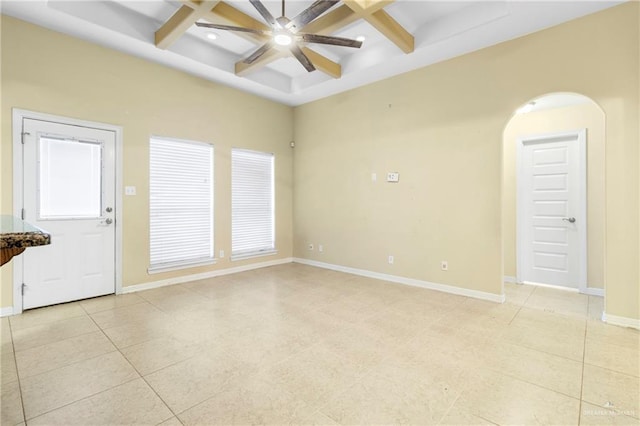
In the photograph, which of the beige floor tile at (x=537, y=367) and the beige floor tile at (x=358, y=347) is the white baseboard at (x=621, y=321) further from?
the beige floor tile at (x=358, y=347)

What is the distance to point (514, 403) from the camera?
1.83 m

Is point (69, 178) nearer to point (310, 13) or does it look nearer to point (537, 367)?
point (310, 13)

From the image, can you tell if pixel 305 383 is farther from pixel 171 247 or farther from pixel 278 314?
pixel 171 247

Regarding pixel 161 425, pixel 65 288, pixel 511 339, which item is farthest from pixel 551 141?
pixel 65 288

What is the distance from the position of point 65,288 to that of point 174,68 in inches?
132

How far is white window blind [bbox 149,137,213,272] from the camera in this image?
14.4ft

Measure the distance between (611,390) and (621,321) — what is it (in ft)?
5.02

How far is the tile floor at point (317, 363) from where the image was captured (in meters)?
1.76

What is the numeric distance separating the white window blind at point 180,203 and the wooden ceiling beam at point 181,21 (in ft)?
4.52

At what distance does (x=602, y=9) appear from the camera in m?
3.05

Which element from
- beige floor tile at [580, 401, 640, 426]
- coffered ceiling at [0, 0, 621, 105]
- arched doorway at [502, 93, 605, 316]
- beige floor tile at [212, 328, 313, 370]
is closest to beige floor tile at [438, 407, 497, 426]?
beige floor tile at [580, 401, 640, 426]

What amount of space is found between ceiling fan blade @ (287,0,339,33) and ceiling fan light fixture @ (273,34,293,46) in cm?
8

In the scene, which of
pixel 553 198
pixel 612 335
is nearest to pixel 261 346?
pixel 612 335

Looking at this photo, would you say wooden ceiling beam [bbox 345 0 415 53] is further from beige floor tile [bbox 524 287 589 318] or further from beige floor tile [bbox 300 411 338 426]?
beige floor tile [bbox 524 287 589 318]
